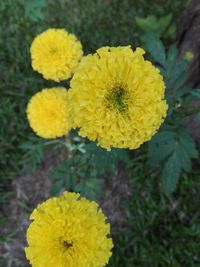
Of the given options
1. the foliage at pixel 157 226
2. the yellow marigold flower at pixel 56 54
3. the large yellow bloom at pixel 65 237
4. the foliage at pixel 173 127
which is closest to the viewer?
the large yellow bloom at pixel 65 237

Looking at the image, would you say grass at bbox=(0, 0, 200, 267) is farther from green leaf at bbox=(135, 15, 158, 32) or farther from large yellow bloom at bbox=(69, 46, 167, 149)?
large yellow bloom at bbox=(69, 46, 167, 149)

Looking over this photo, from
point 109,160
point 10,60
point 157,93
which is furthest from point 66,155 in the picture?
point 157,93

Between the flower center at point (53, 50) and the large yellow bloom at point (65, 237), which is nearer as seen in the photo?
the large yellow bloom at point (65, 237)

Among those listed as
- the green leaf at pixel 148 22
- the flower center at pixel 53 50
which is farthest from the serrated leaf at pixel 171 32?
the flower center at pixel 53 50

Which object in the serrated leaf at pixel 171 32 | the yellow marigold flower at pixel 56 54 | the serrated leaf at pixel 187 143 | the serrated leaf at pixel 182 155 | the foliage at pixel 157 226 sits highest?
the serrated leaf at pixel 171 32

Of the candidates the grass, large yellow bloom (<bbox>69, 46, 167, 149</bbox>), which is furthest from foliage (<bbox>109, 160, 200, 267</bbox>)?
large yellow bloom (<bbox>69, 46, 167, 149</bbox>)

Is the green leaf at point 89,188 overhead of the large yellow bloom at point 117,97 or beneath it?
beneath

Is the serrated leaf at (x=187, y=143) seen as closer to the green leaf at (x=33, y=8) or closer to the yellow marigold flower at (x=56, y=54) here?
the yellow marigold flower at (x=56, y=54)

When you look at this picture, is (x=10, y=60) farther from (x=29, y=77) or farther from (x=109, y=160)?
(x=109, y=160)
